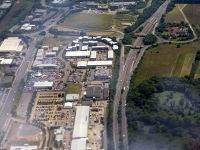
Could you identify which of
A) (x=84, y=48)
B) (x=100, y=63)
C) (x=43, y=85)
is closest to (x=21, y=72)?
(x=43, y=85)

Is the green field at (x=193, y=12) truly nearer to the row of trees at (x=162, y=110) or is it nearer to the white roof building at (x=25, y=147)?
the row of trees at (x=162, y=110)

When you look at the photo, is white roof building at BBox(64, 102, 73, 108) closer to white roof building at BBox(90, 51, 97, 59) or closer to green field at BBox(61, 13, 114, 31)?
white roof building at BBox(90, 51, 97, 59)

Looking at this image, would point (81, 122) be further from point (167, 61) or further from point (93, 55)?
point (167, 61)

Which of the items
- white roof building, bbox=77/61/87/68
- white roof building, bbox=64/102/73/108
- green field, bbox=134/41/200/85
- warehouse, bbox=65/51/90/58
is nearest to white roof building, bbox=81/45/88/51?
warehouse, bbox=65/51/90/58

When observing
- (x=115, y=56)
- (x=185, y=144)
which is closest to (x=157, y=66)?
(x=115, y=56)

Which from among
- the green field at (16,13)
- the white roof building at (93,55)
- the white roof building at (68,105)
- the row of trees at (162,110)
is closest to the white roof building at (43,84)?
the white roof building at (68,105)
